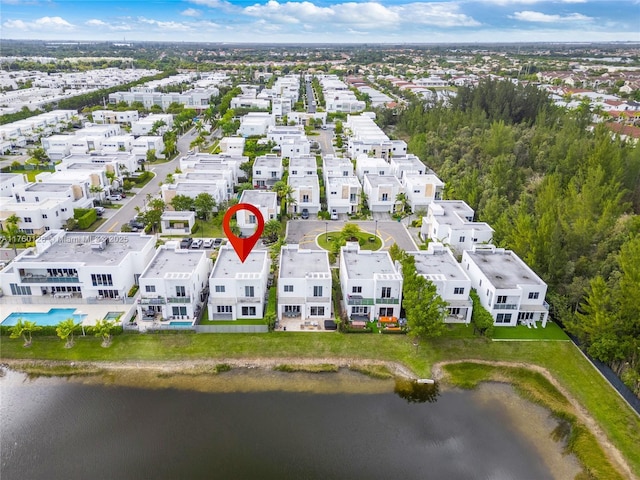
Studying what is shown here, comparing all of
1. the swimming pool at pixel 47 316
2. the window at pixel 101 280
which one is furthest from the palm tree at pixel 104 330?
the window at pixel 101 280

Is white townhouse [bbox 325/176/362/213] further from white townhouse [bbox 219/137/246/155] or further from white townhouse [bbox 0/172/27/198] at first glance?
white townhouse [bbox 0/172/27/198]

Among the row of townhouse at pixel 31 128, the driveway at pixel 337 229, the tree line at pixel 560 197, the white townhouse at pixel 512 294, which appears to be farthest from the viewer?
the row of townhouse at pixel 31 128

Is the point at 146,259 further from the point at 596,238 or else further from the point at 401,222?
the point at 596,238

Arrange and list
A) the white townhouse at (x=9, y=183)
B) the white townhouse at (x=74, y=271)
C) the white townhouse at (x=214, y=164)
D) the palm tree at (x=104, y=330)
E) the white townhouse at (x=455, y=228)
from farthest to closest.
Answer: the white townhouse at (x=214, y=164) → the white townhouse at (x=9, y=183) → the white townhouse at (x=455, y=228) → the white townhouse at (x=74, y=271) → the palm tree at (x=104, y=330)

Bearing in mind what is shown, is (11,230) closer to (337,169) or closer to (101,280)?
(101,280)

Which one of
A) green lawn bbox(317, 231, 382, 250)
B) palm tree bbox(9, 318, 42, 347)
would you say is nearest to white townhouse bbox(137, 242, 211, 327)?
palm tree bbox(9, 318, 42, 347)

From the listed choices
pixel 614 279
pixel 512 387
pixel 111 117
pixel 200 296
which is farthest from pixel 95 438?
pixel 111 117

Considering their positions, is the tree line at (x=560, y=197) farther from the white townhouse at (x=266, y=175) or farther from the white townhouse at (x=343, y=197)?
the white townhouse at (x=266, y=175)
